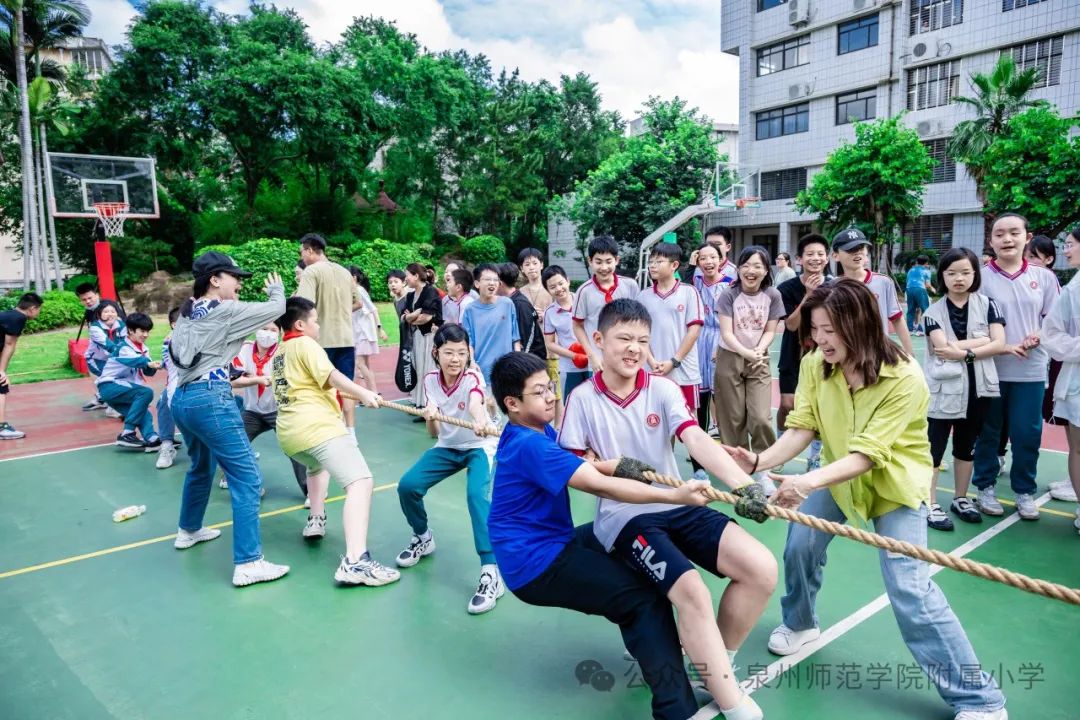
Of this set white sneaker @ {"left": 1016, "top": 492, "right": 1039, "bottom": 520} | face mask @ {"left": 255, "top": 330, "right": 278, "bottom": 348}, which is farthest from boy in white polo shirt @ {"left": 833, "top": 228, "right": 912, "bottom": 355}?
face mask @ {"left": 255, "top": 330, "right": 278, "bottom": 348}

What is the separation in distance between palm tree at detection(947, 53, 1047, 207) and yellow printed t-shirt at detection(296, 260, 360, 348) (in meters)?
18.5

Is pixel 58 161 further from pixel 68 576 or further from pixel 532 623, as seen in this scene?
pixel 532 623

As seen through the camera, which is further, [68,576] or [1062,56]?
[1062,56]

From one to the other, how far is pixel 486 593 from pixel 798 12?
2854cm

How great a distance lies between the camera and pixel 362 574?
3.84 m

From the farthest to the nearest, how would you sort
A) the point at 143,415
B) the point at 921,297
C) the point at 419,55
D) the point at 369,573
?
the point at 419,55 < the point at 921,297 < the point at 143,415 < the point at 369,573

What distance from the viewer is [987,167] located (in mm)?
18719

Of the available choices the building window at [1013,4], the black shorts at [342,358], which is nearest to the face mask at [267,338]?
the black shorts at [342,358]

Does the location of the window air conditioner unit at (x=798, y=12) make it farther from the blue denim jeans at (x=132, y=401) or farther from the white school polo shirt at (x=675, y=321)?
the blue denim jeans at (x=132, y=401)

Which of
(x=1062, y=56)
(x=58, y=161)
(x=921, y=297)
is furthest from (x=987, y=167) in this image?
(x=58, y=161)

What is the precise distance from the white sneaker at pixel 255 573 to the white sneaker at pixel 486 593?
1152 mm

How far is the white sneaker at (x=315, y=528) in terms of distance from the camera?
456cm

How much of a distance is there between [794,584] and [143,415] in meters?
6.14

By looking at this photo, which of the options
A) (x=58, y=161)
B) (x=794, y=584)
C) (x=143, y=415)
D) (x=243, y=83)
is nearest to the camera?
(x=794, y=584)
